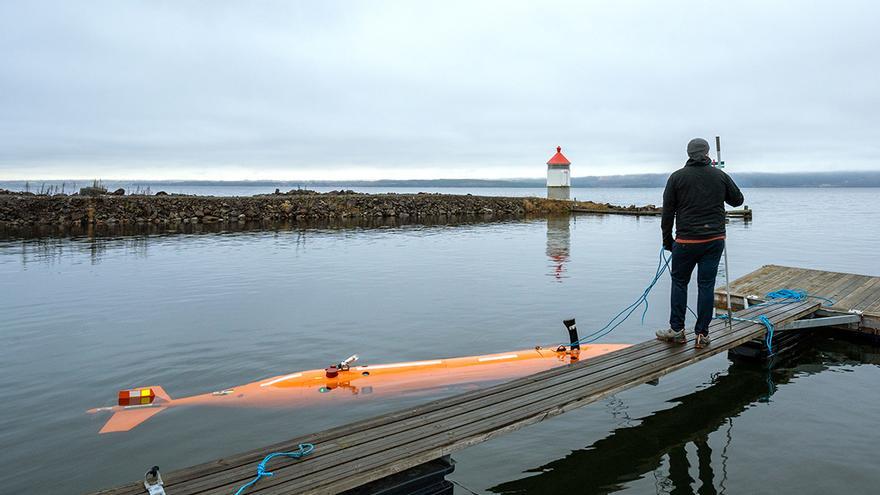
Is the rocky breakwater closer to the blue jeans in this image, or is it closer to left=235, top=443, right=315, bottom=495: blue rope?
the blue jeans

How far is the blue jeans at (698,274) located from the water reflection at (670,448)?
142 centimetres

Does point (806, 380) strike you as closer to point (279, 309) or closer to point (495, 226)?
point (279, 309)

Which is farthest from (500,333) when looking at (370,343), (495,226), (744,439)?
(495,226)

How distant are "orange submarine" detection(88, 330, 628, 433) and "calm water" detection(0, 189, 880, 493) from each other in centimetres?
24

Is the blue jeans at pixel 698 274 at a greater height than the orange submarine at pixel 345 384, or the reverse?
the blue jeans at pixel 698 274

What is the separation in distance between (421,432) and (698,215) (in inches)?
209

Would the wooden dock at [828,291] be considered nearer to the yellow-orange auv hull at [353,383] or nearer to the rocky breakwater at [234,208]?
the yellow-orange auv hull at [353,383]

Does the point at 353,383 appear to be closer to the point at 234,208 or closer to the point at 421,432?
the point at 421,432

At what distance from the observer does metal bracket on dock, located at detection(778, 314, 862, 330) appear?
36.9 ft

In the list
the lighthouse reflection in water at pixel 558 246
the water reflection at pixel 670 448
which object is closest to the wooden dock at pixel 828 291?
the water reflection at pixel 670 448

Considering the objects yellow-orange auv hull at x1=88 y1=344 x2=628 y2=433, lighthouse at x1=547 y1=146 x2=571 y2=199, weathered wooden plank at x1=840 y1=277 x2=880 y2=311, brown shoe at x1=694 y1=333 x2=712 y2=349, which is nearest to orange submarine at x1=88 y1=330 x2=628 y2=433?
yellow-orange auv hull at x1=88 y1=344 x2=628 y2=433

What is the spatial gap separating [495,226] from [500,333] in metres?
32.7

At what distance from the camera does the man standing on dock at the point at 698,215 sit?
26.0 ft

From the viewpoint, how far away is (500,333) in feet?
43.4
